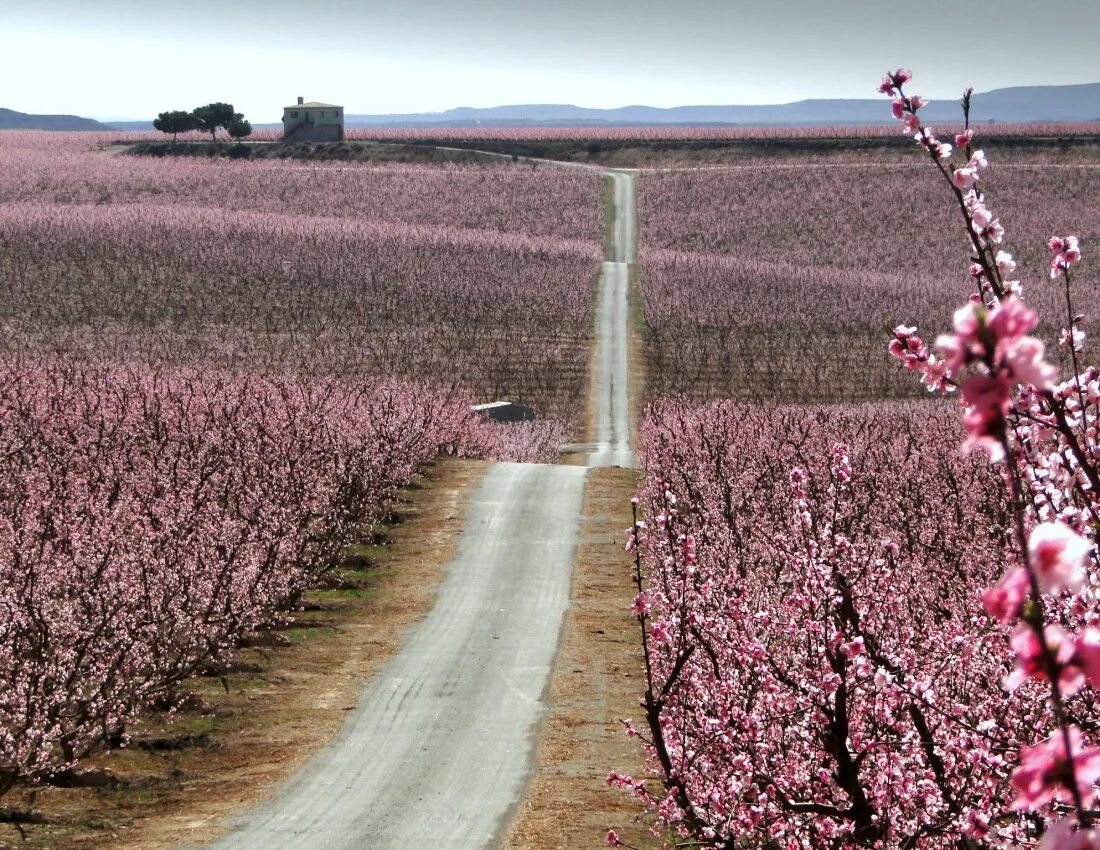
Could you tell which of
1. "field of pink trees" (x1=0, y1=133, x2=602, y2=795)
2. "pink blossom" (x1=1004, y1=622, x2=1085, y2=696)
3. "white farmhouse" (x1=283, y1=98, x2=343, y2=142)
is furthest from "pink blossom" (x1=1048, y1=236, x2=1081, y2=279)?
"white farmhouse" (x1=283, y1=98, x2=343, y2=142)

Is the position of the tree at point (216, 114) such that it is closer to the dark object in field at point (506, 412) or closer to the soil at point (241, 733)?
the dark object in field at point (506, 412)

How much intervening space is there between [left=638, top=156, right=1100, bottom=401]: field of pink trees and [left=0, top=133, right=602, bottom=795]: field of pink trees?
15.4ft

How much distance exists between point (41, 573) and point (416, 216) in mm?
78198

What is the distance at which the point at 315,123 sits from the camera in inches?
5103

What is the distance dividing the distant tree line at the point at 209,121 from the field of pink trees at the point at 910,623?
106m

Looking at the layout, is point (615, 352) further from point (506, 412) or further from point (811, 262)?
point (811, 262)

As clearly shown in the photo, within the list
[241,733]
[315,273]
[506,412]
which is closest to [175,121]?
[315,273]

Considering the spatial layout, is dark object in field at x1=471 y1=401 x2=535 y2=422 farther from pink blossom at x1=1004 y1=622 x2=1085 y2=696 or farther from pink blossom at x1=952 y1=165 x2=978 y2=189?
pink blossom at x1=1004 y1=622 x2=1085 y2=696

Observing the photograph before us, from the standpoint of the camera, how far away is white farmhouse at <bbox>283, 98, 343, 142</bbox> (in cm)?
12875

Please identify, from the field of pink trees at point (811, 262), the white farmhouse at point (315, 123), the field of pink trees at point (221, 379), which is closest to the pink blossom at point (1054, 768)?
the field of pink trees at point (221, 379)

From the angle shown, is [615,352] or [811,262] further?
[811,262]

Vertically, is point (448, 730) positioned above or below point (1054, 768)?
below

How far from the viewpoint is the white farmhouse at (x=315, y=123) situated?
5069 inches

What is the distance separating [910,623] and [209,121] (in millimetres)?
130498
